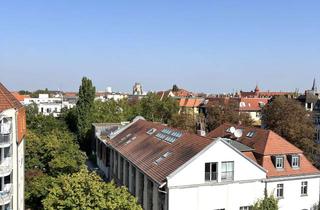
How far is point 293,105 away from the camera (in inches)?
2018

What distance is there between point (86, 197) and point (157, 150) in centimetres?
1409

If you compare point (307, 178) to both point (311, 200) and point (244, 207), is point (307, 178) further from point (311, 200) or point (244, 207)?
point (244, 207)

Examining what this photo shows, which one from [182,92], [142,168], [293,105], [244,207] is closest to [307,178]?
[244,207]

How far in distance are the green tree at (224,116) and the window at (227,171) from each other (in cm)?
3589

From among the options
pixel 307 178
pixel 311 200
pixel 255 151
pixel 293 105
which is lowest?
pixel 311 200

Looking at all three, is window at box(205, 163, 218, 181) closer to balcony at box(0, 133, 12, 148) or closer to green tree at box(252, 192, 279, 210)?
green tree at box(252, 192, 279, 210)

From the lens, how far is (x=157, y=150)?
112 ft

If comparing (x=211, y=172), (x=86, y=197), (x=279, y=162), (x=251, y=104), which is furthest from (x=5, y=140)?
(x=251, y=104)

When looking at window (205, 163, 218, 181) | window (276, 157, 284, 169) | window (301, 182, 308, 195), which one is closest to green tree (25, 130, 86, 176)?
window (205, 163, 218, 181)

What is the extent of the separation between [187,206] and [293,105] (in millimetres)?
30198

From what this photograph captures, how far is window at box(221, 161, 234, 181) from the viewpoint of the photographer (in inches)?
1128

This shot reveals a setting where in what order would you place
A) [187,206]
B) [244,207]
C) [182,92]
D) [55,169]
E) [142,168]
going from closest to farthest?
[187,206] < [244,207] < [142,168] < [55,169] < [182,92]

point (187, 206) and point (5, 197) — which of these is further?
point (187, 206)

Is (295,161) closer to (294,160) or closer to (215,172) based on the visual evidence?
(294,160)
